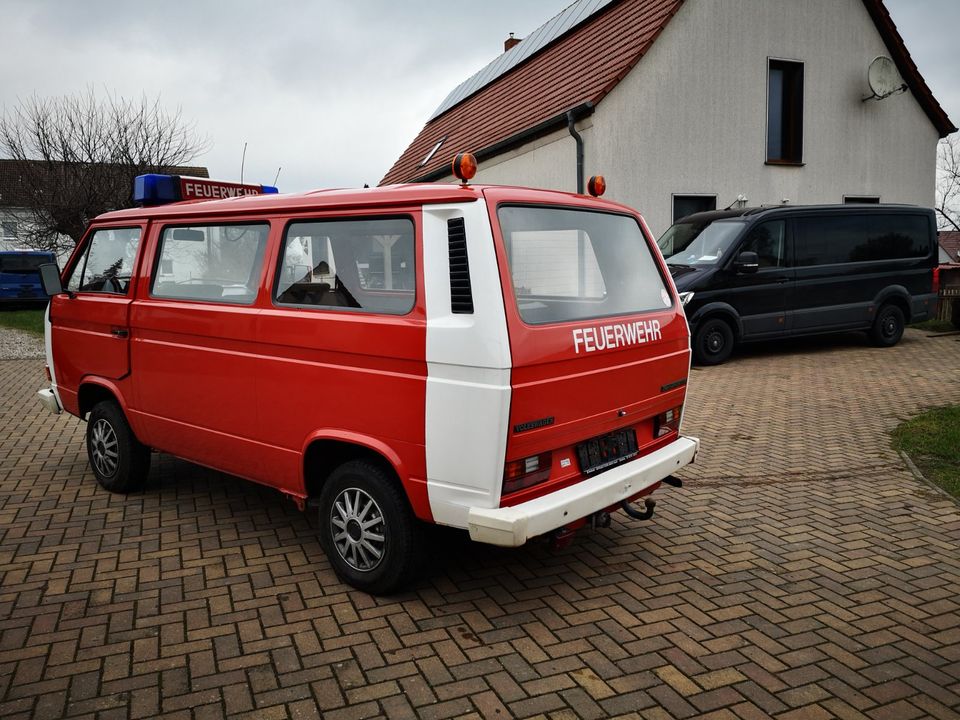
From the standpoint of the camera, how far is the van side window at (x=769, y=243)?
1121 centimetres

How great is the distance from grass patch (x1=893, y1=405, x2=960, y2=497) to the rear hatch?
104 inches

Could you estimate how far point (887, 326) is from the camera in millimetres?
12523

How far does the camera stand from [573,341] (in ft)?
11.8

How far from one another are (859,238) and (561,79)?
7.25 m

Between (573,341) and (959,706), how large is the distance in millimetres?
2082

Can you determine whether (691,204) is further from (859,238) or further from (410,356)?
(410,356)

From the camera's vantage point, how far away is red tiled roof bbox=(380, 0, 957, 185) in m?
14.4

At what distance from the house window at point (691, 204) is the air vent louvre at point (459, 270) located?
40.5ft

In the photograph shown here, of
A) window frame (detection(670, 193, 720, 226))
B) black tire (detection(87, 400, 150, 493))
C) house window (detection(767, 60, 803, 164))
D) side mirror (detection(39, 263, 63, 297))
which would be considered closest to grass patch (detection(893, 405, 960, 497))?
black tire (detection(87, 400, 150, 493))

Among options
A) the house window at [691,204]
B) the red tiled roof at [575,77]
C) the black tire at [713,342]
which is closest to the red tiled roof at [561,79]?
the red tiled roof at [575,77]

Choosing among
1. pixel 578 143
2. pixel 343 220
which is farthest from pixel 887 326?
pixel 343 220

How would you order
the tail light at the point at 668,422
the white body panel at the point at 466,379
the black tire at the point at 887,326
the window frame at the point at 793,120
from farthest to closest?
1. the window frame at the point at 793,120
2. the black tire at the point at 887,326
3. the tail light at the point at 668,422
4. the white body panel at the point at 466,379

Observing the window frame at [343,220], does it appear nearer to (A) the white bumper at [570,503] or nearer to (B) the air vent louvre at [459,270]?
(B) the air vent louvre at [459,270]

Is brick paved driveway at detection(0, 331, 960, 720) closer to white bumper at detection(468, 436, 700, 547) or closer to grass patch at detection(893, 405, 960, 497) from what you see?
grass patch at detection(893, 405, 960, 497)
